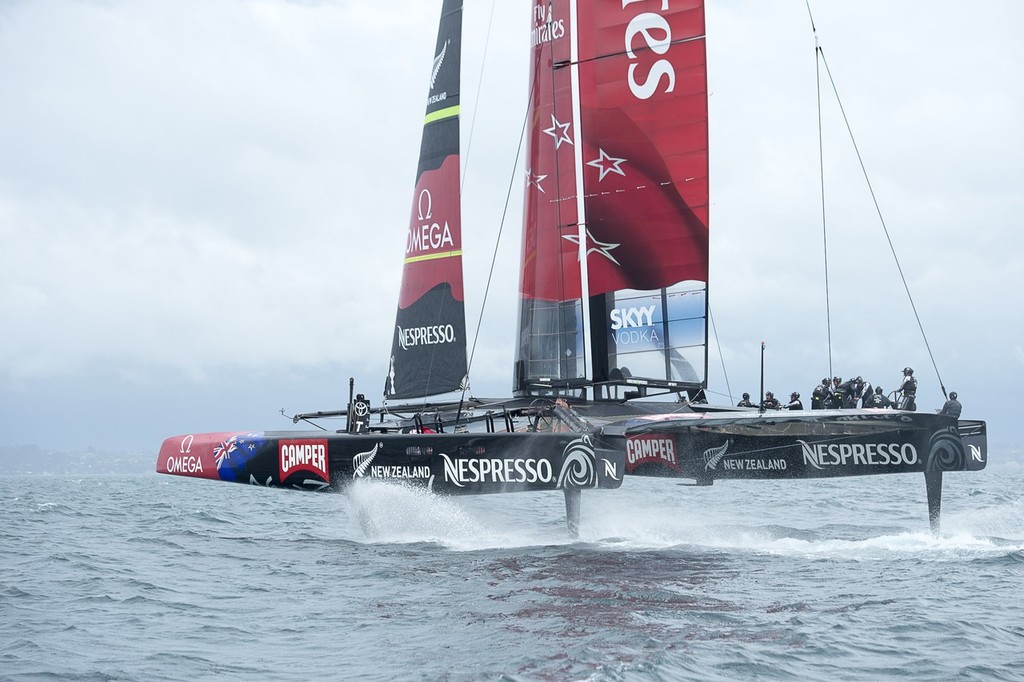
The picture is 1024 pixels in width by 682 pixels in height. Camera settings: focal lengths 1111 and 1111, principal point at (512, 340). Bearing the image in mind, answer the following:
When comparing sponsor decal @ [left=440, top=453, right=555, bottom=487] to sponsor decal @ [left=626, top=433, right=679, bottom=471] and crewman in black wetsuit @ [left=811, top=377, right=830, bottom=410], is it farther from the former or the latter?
crewman in black wetsuit @ [left=811, top=377, right=830, bottom=410]

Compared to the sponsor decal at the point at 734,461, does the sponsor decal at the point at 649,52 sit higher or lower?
higher

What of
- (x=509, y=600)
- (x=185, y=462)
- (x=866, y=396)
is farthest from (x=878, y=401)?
(x=185, y=462)

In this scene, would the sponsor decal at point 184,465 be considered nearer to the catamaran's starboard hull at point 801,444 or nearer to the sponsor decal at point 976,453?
the catamaran's starboard hull at point 801,444

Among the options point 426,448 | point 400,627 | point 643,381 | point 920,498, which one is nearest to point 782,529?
point 643,381

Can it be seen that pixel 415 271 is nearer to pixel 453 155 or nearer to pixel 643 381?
pixel 453 155

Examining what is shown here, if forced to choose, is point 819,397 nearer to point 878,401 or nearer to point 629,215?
point 878,401

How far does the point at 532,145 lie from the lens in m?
14.6

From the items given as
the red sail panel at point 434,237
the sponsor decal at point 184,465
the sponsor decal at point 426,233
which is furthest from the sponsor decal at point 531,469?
the sponsor decal at point 426,233

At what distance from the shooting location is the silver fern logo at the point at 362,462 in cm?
1240

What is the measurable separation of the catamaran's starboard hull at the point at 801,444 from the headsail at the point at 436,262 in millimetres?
3358

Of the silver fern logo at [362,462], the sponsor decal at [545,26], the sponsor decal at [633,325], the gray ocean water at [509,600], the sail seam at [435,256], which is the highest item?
the sponsor decal at [545,26]

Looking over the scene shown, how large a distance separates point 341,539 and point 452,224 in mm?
4672

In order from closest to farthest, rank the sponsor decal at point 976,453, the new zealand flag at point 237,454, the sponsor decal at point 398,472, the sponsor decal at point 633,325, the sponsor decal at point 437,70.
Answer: the sponsor decal at point 398,472
the sponsor decal at point 976,453
the new zealand flag at point 237,454
the sponsor decal at point 633,325
the sponsor decal at point 437,70

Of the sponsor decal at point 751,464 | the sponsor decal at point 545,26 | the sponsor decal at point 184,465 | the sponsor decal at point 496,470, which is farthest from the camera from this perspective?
the sponsor decal at point 545,26
